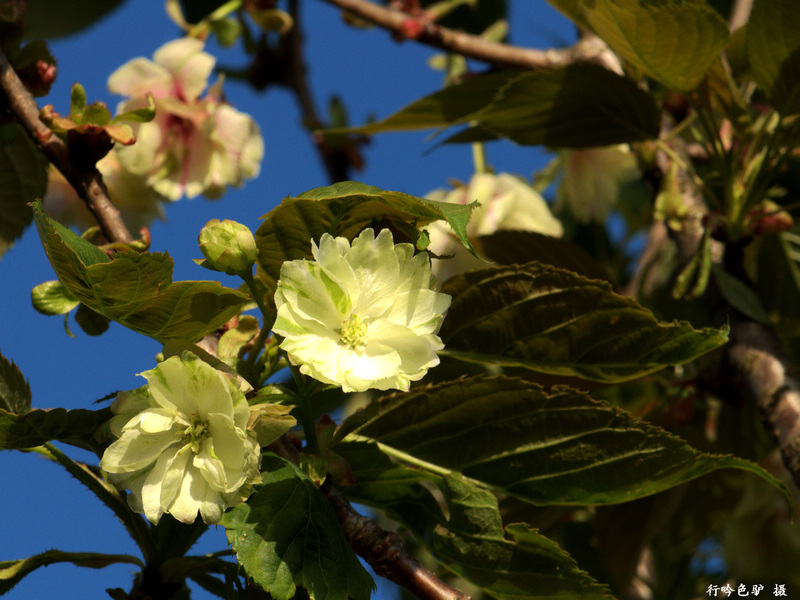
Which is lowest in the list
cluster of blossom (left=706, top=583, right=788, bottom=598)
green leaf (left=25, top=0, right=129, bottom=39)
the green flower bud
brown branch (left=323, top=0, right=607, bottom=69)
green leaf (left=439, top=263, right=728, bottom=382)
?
cluster of blossom (left=706, top=583, right=788, bottom=598)

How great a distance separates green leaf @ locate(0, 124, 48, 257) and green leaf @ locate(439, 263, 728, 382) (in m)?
0.45

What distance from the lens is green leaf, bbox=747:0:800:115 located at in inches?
34.4

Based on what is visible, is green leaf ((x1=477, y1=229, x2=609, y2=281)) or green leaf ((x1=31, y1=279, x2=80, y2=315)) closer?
green leaf ((x1=31, y1=279, x2=80, y2=315))

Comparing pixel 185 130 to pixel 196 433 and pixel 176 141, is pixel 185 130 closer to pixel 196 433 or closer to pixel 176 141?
pixel 176 141

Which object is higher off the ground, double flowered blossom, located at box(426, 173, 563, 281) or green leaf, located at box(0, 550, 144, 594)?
double flowered blossom, located at box(426, 173, 563, 281)

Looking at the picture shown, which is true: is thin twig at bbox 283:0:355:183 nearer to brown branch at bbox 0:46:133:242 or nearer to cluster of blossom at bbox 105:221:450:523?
brown branch at bbox 0:46:133:242

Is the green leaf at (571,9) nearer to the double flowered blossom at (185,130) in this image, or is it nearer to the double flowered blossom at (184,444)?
the double flowered blossom at (185,130)

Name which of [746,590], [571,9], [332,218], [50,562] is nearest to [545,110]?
[571,9]

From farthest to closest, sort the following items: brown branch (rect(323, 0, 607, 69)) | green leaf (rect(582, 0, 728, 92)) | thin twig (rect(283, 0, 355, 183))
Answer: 1. thin twig (rect(283, 0, 355, 183))
2. brown branch (rect(323, 0, 607, 69))
3. green leaf (rect(582, 0, 728, 92))

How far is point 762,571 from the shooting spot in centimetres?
125

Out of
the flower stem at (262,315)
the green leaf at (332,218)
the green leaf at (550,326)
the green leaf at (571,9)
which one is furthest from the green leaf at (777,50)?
the flower stem at (262,315)

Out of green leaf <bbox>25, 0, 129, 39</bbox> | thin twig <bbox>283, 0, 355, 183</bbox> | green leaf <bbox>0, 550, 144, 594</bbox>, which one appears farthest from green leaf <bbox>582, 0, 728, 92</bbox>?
green leaf <bbox>25, 0, 129, 39</bbox>

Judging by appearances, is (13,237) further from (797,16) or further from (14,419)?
(797,16)

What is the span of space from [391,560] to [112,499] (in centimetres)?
28
